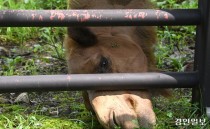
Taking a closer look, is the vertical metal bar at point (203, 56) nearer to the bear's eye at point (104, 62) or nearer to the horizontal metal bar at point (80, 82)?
the horizontal metal bar at point (80, 82)

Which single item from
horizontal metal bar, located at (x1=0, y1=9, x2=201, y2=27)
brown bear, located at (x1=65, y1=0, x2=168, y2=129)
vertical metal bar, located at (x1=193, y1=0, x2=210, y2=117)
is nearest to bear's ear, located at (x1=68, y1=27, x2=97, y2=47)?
brown bear, located at (x1=65, y1=0, x2=168, y2=129)

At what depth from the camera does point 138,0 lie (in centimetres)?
372

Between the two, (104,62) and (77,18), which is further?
(104,62)

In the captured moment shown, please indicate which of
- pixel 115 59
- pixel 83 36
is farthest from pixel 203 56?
pixel 83 36

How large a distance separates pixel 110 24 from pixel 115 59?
0.29 metres

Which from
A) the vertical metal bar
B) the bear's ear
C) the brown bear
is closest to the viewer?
the brown bear

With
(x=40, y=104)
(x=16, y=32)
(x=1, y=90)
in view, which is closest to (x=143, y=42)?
(x=40, y=104)

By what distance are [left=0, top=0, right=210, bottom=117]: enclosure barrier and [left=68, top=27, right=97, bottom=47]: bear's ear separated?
26 cm

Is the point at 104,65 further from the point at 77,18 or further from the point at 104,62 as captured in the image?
the point at 77,18

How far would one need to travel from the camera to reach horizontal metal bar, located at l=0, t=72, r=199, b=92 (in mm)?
3062

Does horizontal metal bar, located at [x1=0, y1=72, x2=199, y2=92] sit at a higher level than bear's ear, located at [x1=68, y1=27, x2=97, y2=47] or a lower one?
lower

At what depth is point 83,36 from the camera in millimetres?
3314

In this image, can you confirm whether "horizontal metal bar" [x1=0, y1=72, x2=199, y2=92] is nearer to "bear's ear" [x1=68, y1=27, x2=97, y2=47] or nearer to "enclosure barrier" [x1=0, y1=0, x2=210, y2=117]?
"enclosure barrier" [x1=0, y1=0, x2=210, y2=117]

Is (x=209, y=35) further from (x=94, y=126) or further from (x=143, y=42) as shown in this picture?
(x=94, y=126)
